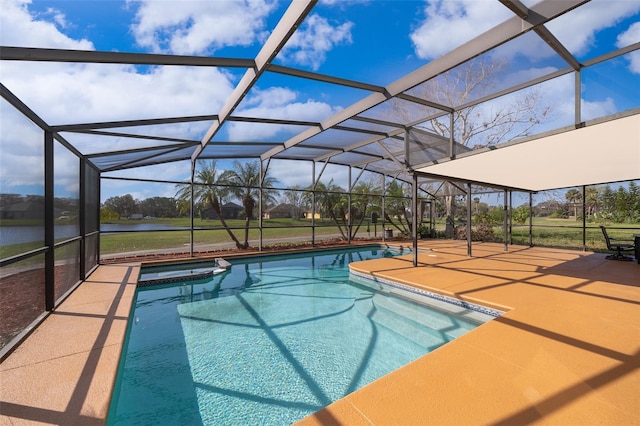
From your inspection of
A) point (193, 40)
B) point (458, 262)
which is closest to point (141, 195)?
point (193, 40)

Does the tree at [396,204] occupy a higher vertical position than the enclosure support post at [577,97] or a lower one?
lower

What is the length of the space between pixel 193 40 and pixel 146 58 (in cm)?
66

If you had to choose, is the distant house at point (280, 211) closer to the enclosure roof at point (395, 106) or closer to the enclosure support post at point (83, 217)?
the enclosure roof at point (395, 106)

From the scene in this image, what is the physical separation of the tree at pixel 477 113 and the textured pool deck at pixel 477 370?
3811mm

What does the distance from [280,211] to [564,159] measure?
1116 centimetres

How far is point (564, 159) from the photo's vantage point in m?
5.59

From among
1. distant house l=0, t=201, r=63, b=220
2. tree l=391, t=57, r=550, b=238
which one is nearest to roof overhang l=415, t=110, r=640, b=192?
tree l=391, t=57, r=550, b=238

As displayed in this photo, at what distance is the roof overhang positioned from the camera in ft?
13.3

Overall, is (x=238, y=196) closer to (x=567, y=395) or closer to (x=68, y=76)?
(x=68, y=76)

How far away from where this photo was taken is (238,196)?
12.7m

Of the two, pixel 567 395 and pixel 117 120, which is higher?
pixel 117 120

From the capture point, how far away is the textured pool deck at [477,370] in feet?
6.57

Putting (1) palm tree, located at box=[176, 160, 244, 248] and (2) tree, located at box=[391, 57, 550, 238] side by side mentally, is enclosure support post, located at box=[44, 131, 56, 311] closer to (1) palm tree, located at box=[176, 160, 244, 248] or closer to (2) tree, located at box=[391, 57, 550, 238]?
(2) tree, located at box=[391, 57, 550, 238]

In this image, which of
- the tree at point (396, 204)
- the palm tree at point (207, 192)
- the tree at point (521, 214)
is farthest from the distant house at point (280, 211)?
the tree at point (521, 214)
